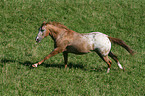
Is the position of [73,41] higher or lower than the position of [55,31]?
lower

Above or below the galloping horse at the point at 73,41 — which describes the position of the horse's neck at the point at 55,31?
above

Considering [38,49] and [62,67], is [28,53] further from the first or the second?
[62,67]

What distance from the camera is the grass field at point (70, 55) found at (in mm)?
7387

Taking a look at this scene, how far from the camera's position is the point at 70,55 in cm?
1175

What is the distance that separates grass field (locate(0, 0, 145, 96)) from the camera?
7387 millimetres

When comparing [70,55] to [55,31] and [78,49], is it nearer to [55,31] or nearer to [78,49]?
[78,49]

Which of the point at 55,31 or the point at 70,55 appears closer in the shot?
the point at 55,31

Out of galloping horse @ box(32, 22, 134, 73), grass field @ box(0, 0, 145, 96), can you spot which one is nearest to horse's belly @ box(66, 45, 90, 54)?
galloping horse @ box(32, 22, 134, 73)

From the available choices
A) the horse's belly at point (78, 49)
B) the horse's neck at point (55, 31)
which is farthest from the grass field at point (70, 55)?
the horse's neck at point (55, 31)

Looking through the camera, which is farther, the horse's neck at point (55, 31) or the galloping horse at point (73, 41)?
the horse's neck at point (55, 31)

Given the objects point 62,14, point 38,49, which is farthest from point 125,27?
point 38,49

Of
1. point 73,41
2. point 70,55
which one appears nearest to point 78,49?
point 73,41

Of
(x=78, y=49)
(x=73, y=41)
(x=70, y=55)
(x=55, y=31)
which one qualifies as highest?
(x=55, y=31)

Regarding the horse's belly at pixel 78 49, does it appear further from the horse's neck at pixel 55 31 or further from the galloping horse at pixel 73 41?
the horse's neck at pixel 55 31
